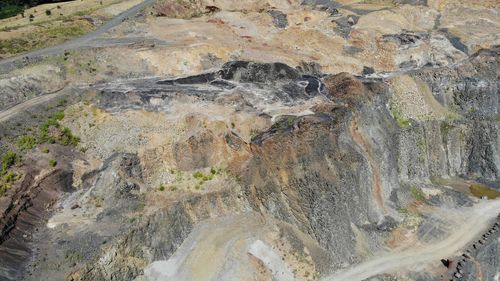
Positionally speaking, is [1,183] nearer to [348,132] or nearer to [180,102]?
[180,102]

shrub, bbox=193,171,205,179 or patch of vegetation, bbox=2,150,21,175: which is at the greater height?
patch of vegetation, bbox=2,150,21,175

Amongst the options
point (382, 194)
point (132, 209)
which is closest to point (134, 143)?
point (132, 209)

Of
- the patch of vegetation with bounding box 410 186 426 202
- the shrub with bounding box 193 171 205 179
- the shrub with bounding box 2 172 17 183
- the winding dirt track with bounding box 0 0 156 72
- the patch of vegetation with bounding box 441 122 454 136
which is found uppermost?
the winding dirt track with bounding box 0 0 156 72

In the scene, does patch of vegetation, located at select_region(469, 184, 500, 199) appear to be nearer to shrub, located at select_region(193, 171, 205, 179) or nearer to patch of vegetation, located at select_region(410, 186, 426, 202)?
patch of vegetation, located at select_region(410, 186, 426, 202)

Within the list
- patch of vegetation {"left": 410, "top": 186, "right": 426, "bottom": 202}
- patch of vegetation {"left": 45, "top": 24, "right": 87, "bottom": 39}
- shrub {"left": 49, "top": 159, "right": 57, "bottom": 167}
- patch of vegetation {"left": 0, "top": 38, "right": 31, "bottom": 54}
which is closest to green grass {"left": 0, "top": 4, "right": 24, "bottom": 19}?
patch of vegetation {"left": 45, "top": 24, "right": 87, "bottom": 39}

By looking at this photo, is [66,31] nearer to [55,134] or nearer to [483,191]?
[55,134]

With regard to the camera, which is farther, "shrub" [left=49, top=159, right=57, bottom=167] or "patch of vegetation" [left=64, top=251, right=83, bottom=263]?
"shrub" [left=49, top=159, right=57, bottom=167]
